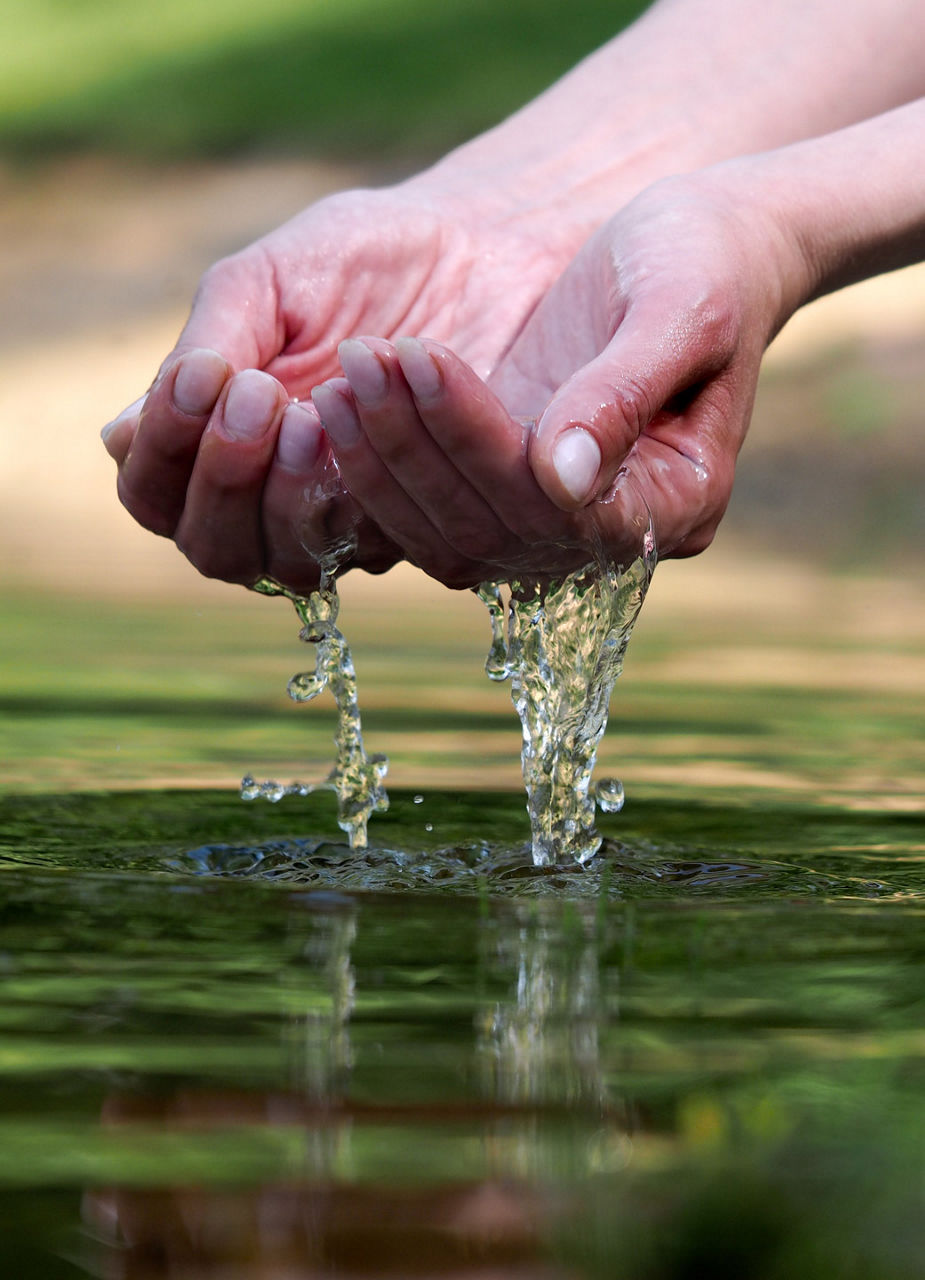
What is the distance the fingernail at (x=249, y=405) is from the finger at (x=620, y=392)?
220 millimetres

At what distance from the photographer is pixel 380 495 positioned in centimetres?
127

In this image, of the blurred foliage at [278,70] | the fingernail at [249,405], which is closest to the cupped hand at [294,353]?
the fingernail at [249,405]

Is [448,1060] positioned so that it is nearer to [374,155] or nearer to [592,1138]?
[592,1138]

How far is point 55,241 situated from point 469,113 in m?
3.10

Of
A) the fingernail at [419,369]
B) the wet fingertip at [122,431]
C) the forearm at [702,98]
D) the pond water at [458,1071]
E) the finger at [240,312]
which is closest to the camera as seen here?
the pond water at [458,1071]

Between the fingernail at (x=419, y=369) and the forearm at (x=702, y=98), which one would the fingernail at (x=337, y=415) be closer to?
the fingernail at (x=419, y=369)

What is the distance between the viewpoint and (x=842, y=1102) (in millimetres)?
663

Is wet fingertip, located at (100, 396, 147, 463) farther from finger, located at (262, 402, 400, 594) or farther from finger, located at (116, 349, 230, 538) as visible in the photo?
finger, located at (262, 402, 400, 594)

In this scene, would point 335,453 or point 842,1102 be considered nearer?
point 842,1102

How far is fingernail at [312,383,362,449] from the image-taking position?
1.18 meters

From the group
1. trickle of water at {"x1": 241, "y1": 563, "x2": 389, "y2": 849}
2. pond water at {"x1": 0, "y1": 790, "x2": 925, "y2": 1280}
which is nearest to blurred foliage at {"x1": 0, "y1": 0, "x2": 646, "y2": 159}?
trickle of water at {"x1": 241, "y1": 563, "x2": 389, "y2": 849}

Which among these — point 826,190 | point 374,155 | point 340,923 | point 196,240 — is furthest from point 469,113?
point 340,923

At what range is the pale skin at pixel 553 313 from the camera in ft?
→ 3.91

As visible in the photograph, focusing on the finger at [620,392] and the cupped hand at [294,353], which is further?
the cupped hand at [294,353]
